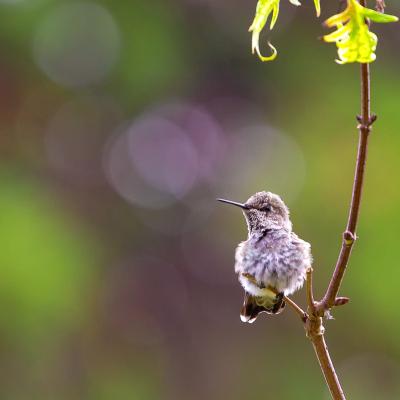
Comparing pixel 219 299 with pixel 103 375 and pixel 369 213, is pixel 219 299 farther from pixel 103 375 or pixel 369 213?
pixel 369 213

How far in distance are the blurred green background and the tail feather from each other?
15.7 ft

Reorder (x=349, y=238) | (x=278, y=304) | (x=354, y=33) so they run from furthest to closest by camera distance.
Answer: (x=278, y=304) < (x=349, y=238) < (x=354, y=33)

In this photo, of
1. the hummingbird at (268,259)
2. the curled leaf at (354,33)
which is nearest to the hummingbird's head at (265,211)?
the hummingbird at (268,259)

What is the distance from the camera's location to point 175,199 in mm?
9625

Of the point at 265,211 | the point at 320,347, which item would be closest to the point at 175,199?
the point at 265,211

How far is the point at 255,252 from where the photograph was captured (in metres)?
2.99

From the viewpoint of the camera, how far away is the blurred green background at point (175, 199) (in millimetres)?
7867

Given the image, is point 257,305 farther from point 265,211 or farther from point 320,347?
point 320,347

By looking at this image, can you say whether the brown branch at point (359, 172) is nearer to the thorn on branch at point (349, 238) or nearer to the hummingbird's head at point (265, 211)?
the thorn on branch at point (349, 238)

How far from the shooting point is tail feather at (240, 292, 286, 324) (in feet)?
9.29

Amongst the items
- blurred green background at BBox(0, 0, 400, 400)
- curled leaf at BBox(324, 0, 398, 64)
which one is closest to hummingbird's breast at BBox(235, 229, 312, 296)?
curled leaf at BBox(324, 0, 398, 64)

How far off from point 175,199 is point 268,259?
676cm

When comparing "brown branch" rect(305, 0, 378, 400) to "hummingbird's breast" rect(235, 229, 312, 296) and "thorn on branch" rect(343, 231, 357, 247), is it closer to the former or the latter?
"thorn on branch" rect(343, 231, 357, 247)

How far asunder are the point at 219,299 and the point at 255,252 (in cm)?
583
